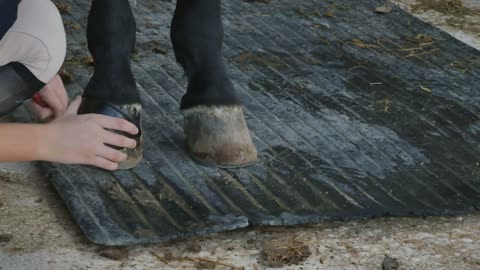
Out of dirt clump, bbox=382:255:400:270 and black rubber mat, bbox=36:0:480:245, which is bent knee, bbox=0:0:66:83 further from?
dirt clump, bbox=382:255:400:270

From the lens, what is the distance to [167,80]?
2297mm

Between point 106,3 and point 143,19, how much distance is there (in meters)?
0.77

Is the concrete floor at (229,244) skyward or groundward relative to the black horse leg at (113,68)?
groundward

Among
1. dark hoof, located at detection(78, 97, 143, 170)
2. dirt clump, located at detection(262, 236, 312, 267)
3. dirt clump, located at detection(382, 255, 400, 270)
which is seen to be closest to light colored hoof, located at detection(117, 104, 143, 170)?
dark hoof, located at detection(78, 97, 143, 170)

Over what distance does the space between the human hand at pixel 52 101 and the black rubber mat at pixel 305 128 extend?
0.42 feet

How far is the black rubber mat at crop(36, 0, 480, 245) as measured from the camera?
1.79 m

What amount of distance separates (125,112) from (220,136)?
196 millimetres

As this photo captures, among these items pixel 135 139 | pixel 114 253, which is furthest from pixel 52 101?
pixel 114 253

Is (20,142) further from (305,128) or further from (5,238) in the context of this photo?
(305,128)

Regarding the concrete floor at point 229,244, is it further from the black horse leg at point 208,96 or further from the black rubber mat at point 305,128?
the black horse leg at point 208,96

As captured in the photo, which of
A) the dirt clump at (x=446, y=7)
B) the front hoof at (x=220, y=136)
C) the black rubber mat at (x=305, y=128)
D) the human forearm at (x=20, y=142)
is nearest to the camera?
the human forearm at (x=20, y=142)

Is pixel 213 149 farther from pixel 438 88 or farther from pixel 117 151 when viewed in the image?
pixel 438 88

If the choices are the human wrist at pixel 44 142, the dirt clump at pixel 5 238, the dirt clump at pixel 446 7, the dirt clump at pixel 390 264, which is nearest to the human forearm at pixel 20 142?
the human wrist at pixel 44 142

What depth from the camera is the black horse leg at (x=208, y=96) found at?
190 centimetres
